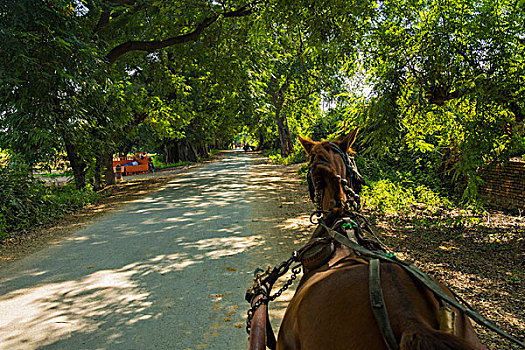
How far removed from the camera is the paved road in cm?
380

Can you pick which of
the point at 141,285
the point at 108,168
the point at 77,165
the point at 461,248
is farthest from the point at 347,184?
the point at 108,168

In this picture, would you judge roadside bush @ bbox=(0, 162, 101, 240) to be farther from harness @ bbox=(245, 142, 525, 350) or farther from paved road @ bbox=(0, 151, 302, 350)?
harness @ bbox=(245, 142, 525, 350)

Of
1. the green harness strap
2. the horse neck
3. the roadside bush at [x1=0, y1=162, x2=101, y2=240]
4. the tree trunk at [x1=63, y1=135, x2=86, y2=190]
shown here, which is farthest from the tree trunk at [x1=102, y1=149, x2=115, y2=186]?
the green harness strap

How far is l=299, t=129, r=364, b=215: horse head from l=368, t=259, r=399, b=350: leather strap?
119cm

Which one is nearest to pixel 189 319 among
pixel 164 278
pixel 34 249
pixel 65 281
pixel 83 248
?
pixel 164 278

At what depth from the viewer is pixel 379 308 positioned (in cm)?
148

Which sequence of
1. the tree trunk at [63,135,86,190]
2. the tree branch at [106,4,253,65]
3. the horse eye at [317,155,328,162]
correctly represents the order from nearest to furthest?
the horse eye at [317,155,328,162]
the tree branch at [106,4,253,65]
the tree trunk at [63,135,86,190]

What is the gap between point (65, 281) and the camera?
5508 millimetres

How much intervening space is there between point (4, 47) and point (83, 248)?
4616 mm

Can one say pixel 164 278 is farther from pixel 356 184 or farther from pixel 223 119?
pixel 223 119

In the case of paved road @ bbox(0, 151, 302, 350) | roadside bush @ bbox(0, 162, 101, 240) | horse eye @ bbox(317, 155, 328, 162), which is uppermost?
horse eye @ bbox(317, 155, 328, 162)

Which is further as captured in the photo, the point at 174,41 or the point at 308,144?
the point at 174,41

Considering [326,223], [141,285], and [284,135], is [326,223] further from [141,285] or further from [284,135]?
[284,135]

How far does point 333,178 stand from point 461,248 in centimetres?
497
